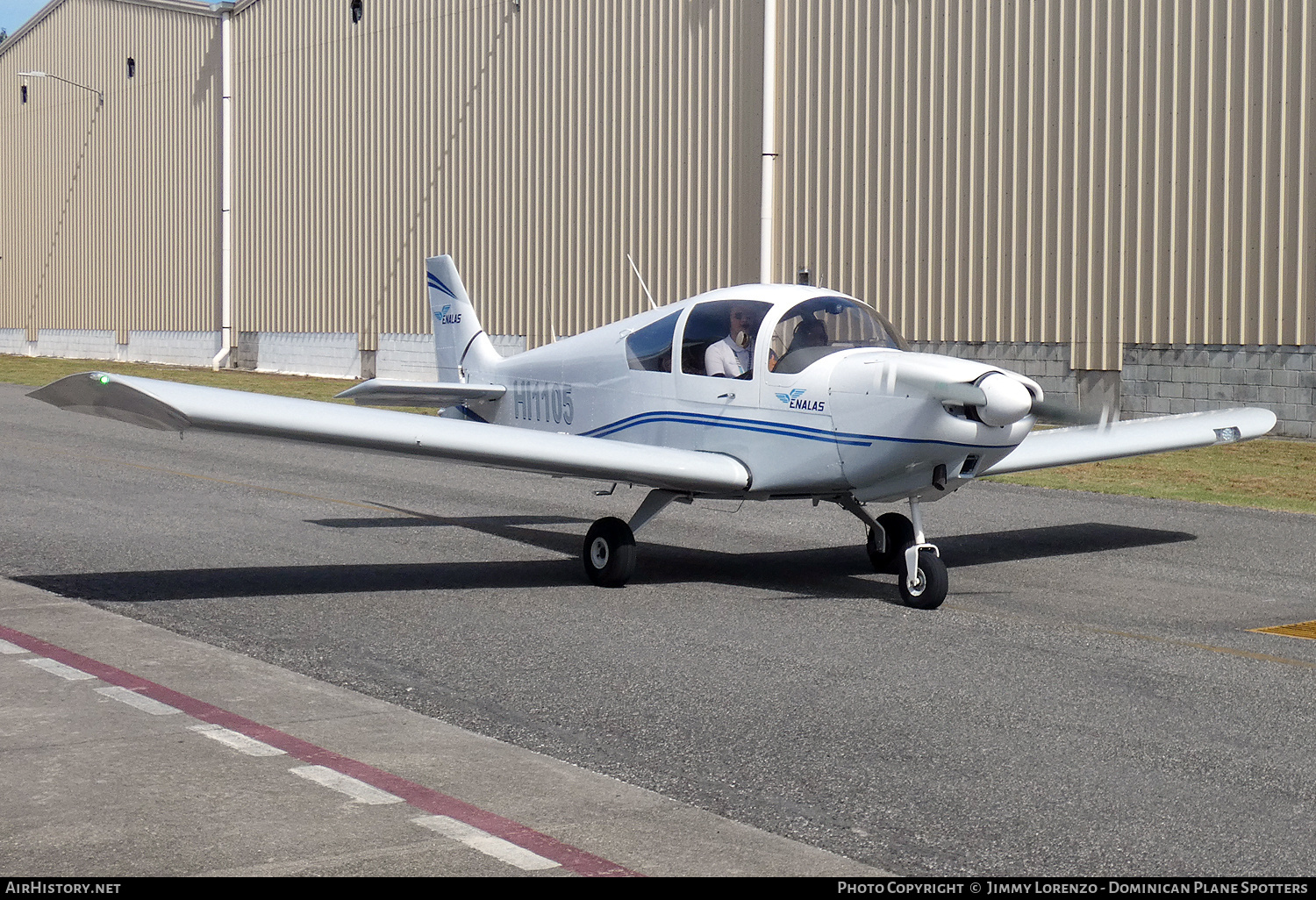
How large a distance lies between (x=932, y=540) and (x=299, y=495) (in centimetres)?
667

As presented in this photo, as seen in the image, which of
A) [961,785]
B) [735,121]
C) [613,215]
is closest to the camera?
[961,785]

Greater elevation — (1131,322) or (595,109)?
(595,109)

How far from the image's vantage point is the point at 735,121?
2934cm

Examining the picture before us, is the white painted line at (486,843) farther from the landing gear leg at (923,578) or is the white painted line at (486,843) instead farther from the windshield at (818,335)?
the windshield at (818,335)

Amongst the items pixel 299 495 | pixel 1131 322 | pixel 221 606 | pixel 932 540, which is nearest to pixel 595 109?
pixel 1131 322

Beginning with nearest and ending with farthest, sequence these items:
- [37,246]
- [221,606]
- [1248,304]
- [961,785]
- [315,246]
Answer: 1. [961,785]
2. [221,606]
3. [1248,304]
4. [315,246]
5. [37,246]

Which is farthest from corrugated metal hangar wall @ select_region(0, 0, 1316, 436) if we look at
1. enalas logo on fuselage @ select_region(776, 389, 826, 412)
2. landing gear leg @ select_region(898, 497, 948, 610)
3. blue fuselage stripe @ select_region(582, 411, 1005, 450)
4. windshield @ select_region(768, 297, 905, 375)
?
landing gear leg @ select_region(898, 497, 948, 610)

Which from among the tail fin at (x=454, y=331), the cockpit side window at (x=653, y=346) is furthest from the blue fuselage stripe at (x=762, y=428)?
the tail fin at (x=454, y=331)

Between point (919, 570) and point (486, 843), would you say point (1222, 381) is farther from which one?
point (486, 843)

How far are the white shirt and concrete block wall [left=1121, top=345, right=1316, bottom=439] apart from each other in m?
13.5

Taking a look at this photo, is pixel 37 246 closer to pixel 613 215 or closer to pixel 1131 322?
pixel 613 215

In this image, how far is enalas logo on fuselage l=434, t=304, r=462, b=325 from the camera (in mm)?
14859

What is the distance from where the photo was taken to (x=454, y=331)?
14836mm

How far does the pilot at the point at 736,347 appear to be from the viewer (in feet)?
34.8
